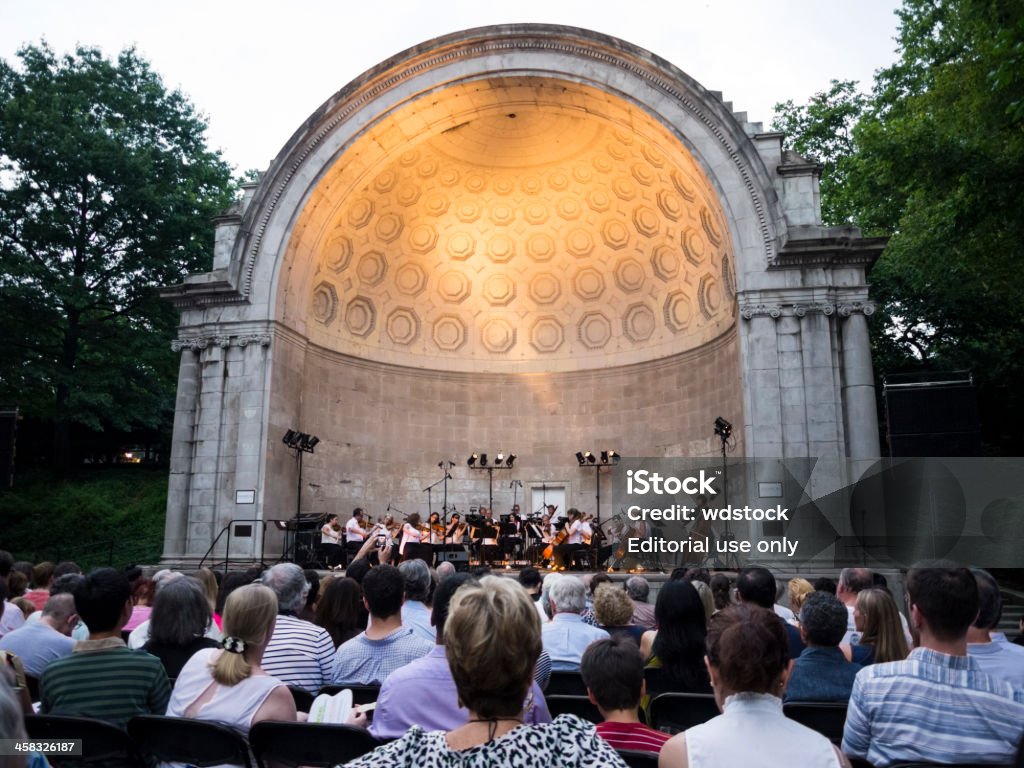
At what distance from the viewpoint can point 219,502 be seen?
18.0m

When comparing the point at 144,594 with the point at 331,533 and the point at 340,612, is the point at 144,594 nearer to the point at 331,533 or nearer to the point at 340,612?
the point at 340,612

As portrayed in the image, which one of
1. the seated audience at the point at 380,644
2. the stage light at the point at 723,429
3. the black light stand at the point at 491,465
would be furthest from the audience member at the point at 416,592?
the black light stand at the point at 491,465

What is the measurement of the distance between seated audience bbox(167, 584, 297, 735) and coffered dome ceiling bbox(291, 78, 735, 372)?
52.5ft

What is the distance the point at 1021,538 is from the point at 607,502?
985cm

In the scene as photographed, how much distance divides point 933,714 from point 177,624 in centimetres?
411

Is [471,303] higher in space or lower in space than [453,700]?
higher

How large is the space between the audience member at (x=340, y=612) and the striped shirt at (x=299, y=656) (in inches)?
42.0

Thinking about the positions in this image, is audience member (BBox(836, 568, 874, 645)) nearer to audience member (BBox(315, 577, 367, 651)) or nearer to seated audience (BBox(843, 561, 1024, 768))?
seated audience (BBox(843, 561, 1024, 768))

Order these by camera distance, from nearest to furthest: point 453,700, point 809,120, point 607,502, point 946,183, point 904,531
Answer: point 453,700 → point 946,183 → point 904,531 → point 607,502 → point 809,120

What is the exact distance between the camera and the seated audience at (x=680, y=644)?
5.03m

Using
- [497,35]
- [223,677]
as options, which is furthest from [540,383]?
[223,677]

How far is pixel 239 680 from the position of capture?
3.91 metres

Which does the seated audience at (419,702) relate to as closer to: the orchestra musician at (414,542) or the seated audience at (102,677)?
the seated audience at (102,677)

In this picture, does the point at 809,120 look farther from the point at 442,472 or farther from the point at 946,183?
the point at 442,472
